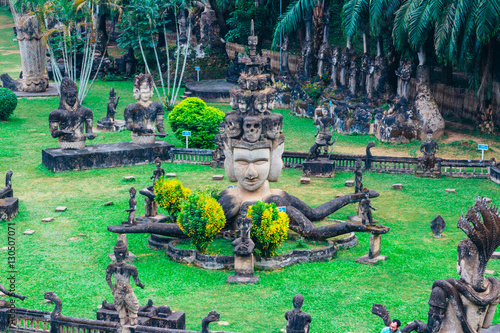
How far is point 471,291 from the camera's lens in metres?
9.55

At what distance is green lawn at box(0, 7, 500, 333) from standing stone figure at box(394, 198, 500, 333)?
2163mm

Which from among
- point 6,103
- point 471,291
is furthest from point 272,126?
point 6,103

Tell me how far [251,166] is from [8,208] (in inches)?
246

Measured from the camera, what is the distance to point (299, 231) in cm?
1561

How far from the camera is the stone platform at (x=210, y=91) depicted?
36000 millimetres

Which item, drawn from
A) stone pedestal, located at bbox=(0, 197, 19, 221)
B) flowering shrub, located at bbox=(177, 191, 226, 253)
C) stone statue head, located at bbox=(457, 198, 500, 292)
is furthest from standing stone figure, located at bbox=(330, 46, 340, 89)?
stone statue head, located at bbox=(457, 198, 500, 292)

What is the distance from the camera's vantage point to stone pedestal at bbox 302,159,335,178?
2219 cm

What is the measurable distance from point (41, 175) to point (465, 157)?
13954 mm

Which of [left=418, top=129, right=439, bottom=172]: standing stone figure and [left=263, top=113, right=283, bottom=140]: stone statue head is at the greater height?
[left=263, top=113, right=283, bottom=140]: stone statue head

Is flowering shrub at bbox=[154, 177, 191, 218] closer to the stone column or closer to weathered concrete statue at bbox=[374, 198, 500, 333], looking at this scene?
weathered concrete statue at bbox=[374, 198, 500, 333]

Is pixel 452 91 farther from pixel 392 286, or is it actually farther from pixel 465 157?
pixel 392 286

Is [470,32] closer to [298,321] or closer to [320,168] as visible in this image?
[320,168]

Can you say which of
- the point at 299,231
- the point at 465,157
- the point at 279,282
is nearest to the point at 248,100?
the point at 299,231

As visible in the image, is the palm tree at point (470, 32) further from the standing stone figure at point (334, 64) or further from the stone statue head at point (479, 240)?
the stone statue head at point (479, 240)
